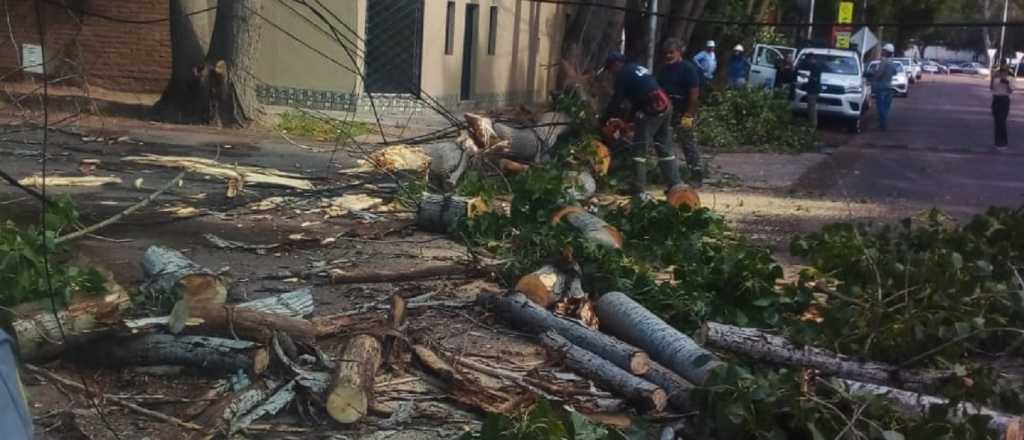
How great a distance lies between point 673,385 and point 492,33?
67.9 feet

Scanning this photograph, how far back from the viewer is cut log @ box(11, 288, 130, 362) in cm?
540

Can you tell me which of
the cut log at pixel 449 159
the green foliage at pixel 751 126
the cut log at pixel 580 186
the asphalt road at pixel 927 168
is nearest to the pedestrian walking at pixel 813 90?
the asphalt road at pixel 927 168

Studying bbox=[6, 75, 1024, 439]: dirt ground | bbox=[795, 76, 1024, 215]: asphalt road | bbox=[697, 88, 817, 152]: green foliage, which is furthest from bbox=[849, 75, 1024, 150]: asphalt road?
bbox=[6, 75, 1024, 439]: dirt ground

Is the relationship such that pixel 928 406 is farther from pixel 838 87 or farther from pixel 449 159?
pixel 838 87

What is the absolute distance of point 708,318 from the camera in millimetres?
6668

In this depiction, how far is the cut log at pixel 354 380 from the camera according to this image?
202 inches

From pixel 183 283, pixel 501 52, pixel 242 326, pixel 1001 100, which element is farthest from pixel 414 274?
pixel 501 52

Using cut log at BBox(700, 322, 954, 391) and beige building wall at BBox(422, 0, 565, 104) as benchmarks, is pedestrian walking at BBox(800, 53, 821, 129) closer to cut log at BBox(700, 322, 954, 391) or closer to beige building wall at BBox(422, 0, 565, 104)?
beige building wall at BBox(422, 0, 565, 104)

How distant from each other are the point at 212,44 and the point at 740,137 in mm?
9100

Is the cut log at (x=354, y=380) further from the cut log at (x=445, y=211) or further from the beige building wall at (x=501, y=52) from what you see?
the beige building wall at (x=501, y=52)

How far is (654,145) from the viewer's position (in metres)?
12.7

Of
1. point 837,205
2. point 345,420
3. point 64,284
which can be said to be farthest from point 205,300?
point 837,205

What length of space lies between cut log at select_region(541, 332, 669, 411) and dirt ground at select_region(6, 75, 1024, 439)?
78 mm

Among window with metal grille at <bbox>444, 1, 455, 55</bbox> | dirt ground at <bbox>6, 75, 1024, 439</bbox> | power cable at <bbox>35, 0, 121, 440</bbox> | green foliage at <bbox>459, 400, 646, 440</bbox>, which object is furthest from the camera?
window with metal grille at <bbox>444, 1, 455, 55</bbox>
